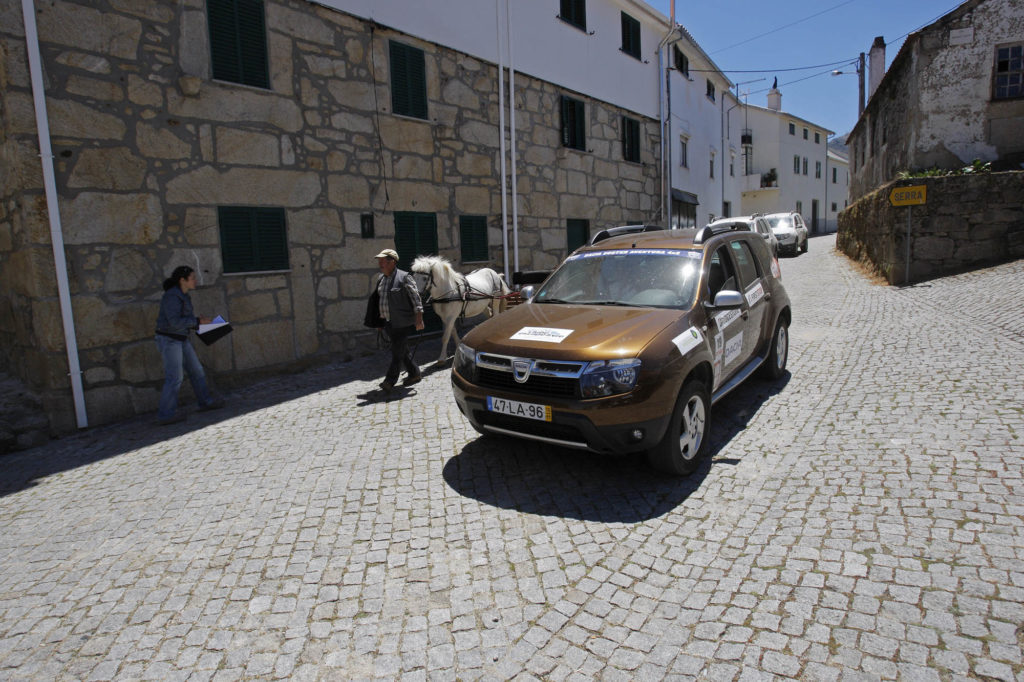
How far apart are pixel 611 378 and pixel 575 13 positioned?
539 inches

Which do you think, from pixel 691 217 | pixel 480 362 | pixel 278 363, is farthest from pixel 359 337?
pixel 691 217

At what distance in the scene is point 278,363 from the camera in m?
8.73

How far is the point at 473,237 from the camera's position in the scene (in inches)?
473

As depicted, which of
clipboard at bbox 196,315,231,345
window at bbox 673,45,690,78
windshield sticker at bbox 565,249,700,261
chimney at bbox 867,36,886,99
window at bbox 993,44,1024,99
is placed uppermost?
chimney at bbox 867,36,886,99

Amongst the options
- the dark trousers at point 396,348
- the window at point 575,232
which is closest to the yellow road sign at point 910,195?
the window at point 575,232

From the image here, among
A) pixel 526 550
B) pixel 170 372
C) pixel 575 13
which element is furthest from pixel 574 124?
pixel 526 550

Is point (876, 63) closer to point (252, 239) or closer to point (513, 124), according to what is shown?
point (513, 124)

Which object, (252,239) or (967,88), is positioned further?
(967,88)

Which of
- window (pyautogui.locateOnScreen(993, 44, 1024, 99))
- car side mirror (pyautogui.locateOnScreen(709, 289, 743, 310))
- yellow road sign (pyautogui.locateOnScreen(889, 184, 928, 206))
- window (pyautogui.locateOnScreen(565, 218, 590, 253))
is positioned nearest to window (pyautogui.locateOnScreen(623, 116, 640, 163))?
window (pyautogui.locateOnScreen(565, 218, 590, 253))

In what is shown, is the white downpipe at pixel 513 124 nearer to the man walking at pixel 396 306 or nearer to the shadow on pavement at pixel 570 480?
the man walking at pixel 396 306

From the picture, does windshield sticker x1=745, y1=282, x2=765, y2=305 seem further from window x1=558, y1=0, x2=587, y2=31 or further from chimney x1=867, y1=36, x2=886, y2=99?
chimney x1=867, y1=36, x2=886, y2=99

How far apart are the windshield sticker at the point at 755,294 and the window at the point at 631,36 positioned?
1296 centimetres

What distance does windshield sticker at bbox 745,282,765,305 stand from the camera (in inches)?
241

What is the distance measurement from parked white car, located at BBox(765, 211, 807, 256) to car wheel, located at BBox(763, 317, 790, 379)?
1910 cm
